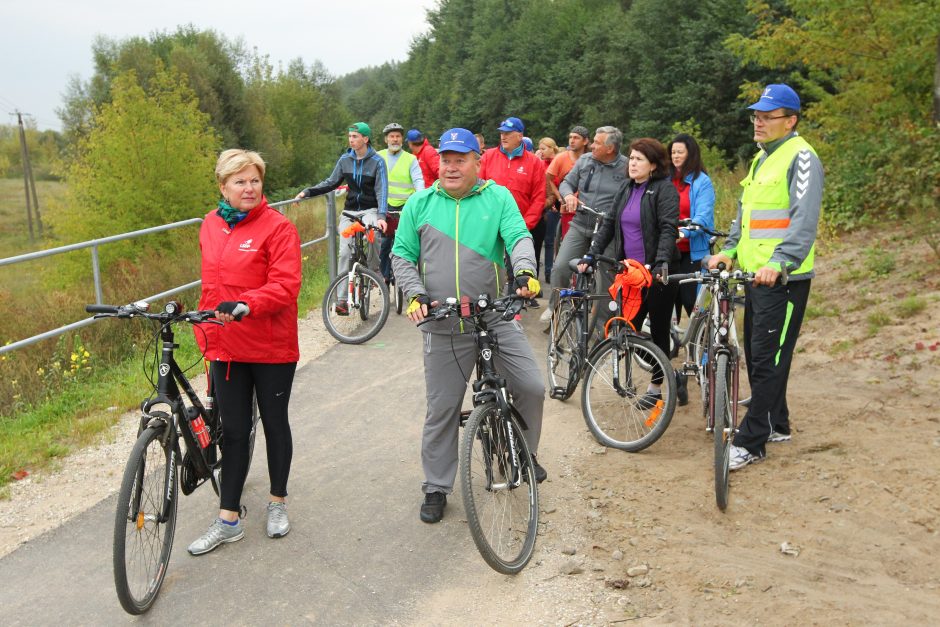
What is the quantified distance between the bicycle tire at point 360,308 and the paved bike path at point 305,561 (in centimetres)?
288

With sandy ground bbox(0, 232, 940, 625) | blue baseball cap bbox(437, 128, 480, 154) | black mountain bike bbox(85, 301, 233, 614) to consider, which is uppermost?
blue baseball cap bbox(437, 128, 480, 154)

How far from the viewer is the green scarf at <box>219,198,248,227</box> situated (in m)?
4.39

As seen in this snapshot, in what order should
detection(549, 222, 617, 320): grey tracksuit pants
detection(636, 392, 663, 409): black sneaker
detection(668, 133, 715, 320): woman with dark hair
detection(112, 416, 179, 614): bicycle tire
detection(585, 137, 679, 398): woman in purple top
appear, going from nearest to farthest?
detection(112, 416, 179, 614): bicycle tire
detection(636, 392, 663, 409): black sneaker
detection(585, 137, 679, 398): woman in purple top
detection(668, 133, 715, 320): woman with dark hair
detection(549, 222, 617, 320): grey tracksuit pants

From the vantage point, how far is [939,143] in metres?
13.2

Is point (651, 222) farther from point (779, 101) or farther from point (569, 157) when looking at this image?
point (569, 157)

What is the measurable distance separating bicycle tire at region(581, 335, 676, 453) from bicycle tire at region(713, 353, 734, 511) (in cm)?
60

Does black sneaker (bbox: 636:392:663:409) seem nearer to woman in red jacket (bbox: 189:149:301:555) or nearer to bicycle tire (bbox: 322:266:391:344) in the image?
woman in red jacket (bbox: 189:149:301:555)

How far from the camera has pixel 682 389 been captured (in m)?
6.66

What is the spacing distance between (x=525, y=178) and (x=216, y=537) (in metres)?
6.31

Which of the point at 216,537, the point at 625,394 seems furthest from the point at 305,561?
the point at 625,394

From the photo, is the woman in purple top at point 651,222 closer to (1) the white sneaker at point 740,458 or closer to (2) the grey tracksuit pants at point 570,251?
(2) the grey tracksuit pants at point 570,251

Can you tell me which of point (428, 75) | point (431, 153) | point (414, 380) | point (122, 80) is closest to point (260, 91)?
point (428, 75)

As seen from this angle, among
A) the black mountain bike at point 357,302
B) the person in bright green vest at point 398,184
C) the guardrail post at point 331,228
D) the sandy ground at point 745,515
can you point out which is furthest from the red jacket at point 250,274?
the guardrail post at point 331,228

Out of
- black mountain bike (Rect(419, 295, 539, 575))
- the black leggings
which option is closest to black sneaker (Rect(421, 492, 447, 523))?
black mountain bike (Rect(419, 295, 539, 575))
